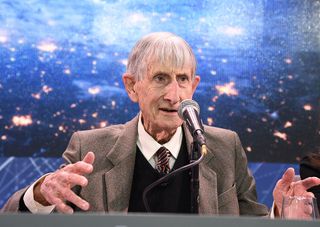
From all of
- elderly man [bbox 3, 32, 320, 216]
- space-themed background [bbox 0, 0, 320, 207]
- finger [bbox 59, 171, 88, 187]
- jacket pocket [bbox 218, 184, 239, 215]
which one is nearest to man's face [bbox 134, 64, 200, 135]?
elderly man [bbox 3, 32, 320, 216]

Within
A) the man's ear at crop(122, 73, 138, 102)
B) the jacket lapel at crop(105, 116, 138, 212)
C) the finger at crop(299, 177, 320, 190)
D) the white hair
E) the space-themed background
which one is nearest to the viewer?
the finger at crop(299, 177, 320, 190)

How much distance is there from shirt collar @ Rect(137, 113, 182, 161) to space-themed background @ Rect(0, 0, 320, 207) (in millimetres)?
966

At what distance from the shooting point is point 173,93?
2.49 meters

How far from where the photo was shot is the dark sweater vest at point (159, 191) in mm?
2486

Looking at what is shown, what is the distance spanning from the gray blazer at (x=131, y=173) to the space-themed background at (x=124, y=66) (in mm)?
937

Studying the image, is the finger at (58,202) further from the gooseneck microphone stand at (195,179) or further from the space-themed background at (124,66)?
the space-themed background at (124,66)

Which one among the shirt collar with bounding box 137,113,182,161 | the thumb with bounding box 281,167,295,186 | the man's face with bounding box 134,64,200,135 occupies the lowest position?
the shirt collar with bounding box 137,113,182,161

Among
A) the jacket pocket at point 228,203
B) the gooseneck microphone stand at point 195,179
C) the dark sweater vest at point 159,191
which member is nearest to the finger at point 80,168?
the gooseneck microphone stand at point 195,179

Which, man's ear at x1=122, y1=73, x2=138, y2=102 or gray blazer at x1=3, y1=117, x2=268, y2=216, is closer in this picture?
gray blazer at x1=3, y1=117, x2=268, y2=216

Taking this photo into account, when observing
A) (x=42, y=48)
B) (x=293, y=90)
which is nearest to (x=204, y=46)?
(x=293, y=90)

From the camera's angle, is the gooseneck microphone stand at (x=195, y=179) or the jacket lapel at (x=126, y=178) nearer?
the gooseneck microphone stand at (x=195, y=179)

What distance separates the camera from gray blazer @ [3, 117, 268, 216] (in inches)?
95.5

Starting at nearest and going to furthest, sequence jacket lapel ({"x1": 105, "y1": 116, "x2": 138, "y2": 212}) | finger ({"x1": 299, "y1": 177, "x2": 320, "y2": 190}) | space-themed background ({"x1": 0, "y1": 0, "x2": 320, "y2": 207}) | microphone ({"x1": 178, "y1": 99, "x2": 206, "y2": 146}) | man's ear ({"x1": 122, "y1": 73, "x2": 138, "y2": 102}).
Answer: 1. microphone ({"x1": 178, "y1": 99, "x2": 206, "y2": 146})
2. finger ({"x1": 299, "y1": 177, "x2": 320, "y2": 190})
3. jacket lapel ({"x1": 105, "y1": 116, "x2": 138, "y2": 212})
4. man's ear ({"x1": 122, "y1": 73, "x2": 138, "y2": 102})
5. space-themed background ({"x1": 0, "y1": 0, "x2": 320, "y2": 207})

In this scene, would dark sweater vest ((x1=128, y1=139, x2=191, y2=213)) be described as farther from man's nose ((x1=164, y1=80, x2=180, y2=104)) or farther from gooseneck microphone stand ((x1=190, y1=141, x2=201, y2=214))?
gooseneck microphone stand ((x1=190, y1=141, x2=201, y2=214))
